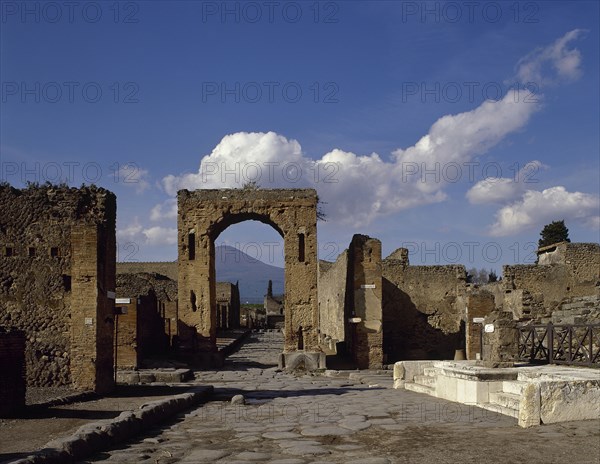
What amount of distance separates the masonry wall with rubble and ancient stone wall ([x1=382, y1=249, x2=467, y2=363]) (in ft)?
51.0

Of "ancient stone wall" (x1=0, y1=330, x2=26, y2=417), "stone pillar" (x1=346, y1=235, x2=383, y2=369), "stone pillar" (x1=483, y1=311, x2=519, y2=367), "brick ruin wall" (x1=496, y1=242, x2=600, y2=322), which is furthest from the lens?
"brick ruin wall" (x1=496, y1=242, x2=600, y2=322)

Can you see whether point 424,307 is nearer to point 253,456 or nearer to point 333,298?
point 333,298

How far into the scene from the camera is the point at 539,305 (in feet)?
88.1

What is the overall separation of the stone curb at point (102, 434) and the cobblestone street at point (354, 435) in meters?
0.15

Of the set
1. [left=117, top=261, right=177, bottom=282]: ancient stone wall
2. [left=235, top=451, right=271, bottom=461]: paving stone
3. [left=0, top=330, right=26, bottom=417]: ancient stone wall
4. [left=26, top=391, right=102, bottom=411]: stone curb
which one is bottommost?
[left=235, top=451, right=271, bottom=461]: paving stone

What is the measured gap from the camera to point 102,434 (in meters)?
7.06

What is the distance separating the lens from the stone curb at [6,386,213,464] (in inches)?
233

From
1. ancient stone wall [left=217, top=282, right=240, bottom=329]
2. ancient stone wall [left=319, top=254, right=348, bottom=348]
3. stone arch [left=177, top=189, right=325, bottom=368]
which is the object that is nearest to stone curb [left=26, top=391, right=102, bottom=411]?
stone arch [left=177, top=189, right=325, bottom=368]

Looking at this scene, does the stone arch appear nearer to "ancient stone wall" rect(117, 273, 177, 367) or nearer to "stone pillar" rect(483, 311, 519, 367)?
"ancient stone wall" rect(117, 273, 177, 367)

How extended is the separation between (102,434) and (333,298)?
80.2 ft

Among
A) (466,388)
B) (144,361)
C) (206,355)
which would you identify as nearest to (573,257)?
(206,355)

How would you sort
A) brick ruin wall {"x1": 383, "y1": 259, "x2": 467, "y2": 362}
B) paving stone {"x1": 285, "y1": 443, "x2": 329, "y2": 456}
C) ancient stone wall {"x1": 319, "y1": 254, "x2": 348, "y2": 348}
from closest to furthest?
paving stone {"x1": 285, "y1": 443, "x2": 329, "y2": 456}, ancient stone wall {"x1": 319, "y1": 254, "x2": 348, "y2": 348}, brick ruin wall {"x1": 383, "y1": 259, "x2": 467, "y2": 362}

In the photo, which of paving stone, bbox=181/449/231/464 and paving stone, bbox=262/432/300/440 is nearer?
paving stone, bbox=181/449/231/464

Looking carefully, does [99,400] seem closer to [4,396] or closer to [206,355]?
[4,396]
